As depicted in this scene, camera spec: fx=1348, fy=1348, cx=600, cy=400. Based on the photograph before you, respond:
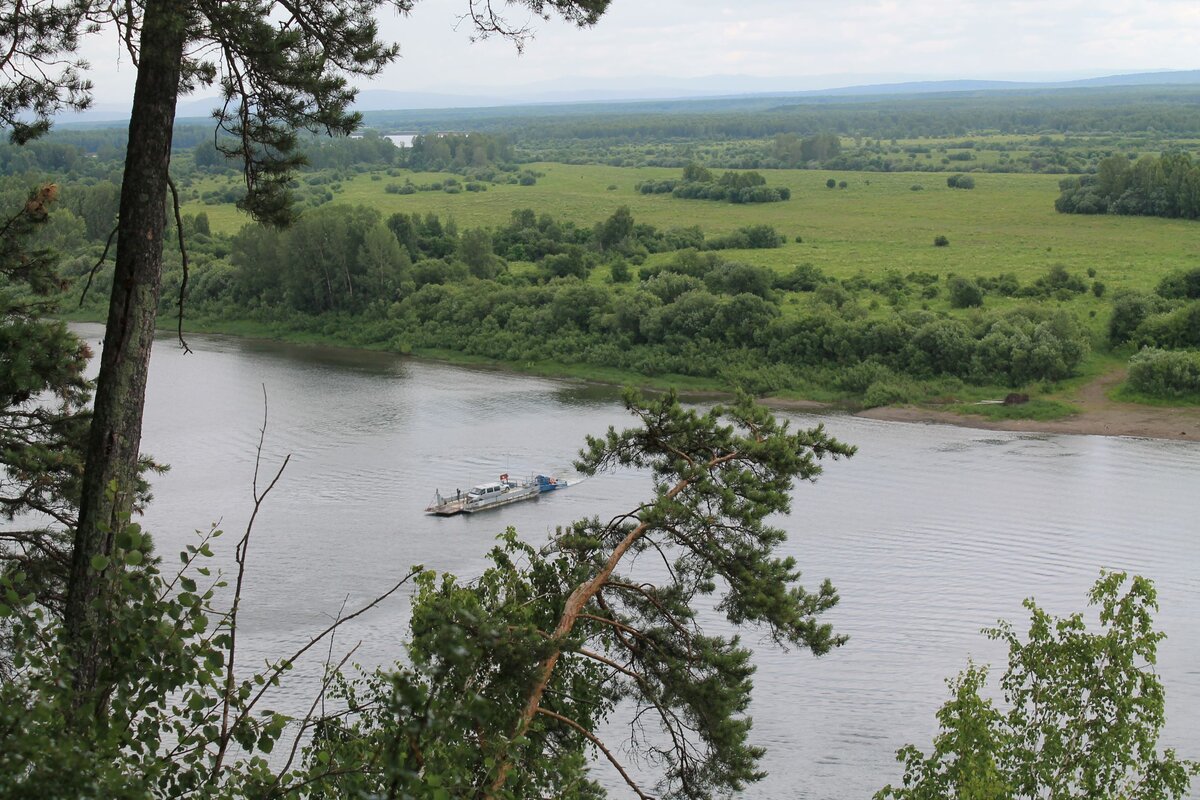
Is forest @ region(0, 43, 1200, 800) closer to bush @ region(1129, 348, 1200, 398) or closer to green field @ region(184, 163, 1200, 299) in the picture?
bush @ region(1129, 348, 1200, 398)

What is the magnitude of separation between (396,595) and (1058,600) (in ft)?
29.5

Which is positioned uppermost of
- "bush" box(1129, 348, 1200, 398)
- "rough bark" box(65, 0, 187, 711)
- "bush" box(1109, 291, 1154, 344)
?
"rough bark" box(65, 0, 187, 711)

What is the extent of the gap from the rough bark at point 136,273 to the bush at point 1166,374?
27738 millimetres

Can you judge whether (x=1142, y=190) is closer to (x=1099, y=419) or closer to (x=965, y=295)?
(x=965, y=295)

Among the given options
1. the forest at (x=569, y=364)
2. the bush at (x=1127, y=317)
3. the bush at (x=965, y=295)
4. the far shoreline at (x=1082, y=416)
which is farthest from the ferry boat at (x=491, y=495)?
the bush at (x=965, y=295)

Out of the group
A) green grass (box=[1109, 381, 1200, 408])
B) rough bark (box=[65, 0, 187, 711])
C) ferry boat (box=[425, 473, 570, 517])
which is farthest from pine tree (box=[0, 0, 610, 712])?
green grass (box=[1109, 381, 1200, 408])

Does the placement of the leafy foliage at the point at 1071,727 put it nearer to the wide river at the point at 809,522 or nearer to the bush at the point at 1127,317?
the wide river at the point at 809,522

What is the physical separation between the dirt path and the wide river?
679 millimetres

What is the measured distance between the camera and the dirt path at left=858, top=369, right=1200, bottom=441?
28.1 m

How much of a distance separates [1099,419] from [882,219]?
28.6m

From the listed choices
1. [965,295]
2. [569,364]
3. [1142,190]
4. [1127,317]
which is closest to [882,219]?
[1142,190]

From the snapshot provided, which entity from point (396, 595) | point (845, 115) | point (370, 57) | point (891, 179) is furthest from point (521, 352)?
point (845, 115)

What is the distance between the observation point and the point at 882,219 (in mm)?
56438

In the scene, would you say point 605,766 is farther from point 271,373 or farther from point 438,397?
point 271,373
